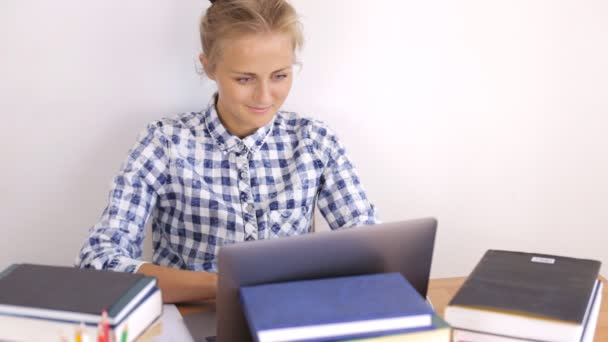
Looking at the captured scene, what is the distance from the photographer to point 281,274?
3.28 ft

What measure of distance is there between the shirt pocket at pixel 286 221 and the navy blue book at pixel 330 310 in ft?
2.22

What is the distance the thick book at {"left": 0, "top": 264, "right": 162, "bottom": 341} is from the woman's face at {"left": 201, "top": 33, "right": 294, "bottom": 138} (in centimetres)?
60

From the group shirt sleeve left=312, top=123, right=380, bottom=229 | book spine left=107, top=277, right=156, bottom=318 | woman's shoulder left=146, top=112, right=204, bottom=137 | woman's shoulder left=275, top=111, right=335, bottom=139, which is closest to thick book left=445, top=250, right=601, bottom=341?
book spine left=107, top=277, right=156, bottom=318

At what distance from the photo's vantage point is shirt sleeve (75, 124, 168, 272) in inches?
54.7

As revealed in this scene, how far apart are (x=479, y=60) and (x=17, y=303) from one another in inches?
52.5

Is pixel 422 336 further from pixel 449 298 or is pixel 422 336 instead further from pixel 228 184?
pixel 228 184

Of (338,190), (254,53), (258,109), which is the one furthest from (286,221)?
(254,53)

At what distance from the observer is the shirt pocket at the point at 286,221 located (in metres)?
1.66

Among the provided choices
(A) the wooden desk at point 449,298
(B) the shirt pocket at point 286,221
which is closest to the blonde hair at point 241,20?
(B) the shirt pocket at point 286,221

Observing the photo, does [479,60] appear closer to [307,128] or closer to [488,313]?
[307,128]

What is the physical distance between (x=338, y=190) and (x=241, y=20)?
1.53 feet

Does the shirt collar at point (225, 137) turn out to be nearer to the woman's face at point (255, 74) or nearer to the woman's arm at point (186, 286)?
the woman's face at point (255, 74)

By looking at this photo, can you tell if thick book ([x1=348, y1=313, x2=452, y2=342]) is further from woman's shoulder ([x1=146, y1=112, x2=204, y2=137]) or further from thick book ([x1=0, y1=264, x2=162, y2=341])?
woman's shoulder ([x1=146, y1=112, x2=204, y2=137])

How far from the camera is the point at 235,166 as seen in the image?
1653mm
